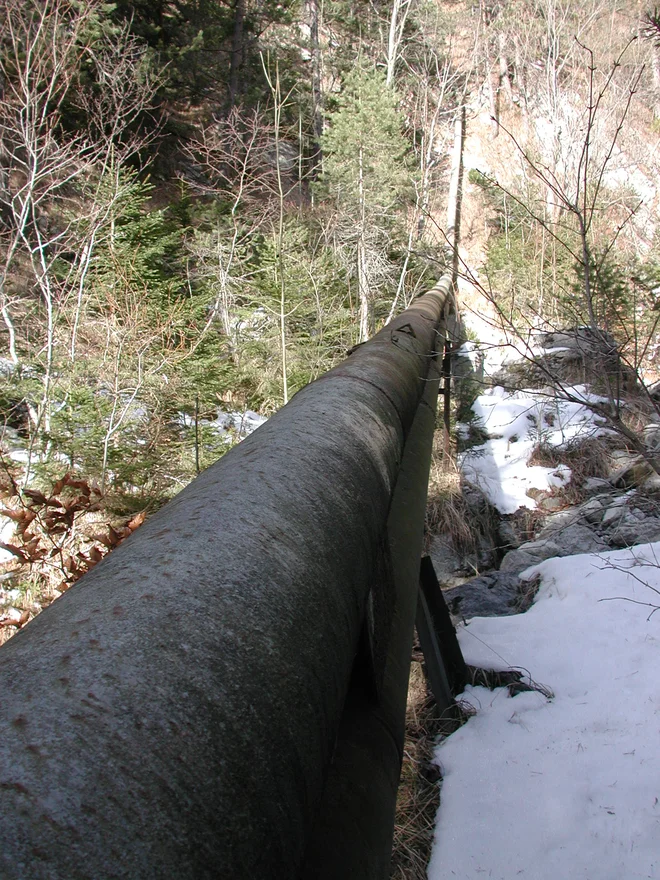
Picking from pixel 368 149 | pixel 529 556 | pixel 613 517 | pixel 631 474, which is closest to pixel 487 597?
pixel 529 556

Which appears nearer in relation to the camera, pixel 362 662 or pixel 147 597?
pixel 147 597

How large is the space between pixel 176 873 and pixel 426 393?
A: 355 cm

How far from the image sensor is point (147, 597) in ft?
2.21

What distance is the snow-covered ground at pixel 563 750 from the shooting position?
81.7 inches

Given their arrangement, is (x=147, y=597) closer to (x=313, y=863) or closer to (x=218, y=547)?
(x=218, y=547)

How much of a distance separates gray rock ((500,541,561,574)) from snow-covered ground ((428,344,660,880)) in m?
1.45

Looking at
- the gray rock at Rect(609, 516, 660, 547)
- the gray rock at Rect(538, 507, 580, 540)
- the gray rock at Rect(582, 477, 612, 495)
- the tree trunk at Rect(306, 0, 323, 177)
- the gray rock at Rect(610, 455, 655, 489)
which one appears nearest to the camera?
the gray rock at Rect(609, 516, 660, 547)

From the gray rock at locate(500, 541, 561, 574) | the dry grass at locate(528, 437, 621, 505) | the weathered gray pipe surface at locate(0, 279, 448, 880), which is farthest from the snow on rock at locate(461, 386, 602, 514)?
the weathered gray pipe surface at locate(0, 279, 448, 880)

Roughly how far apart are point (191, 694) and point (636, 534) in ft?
18.4

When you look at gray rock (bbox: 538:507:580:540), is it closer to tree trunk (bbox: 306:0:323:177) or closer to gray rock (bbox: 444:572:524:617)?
gray rock (bbox: 444:572:524:617)

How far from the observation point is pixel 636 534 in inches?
212

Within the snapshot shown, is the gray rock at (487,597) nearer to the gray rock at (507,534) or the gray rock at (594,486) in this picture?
the gray rock at (507,534)

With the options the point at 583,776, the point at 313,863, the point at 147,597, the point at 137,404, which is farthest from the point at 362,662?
the point at 137,404

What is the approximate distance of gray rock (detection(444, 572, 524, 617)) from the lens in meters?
4.26
